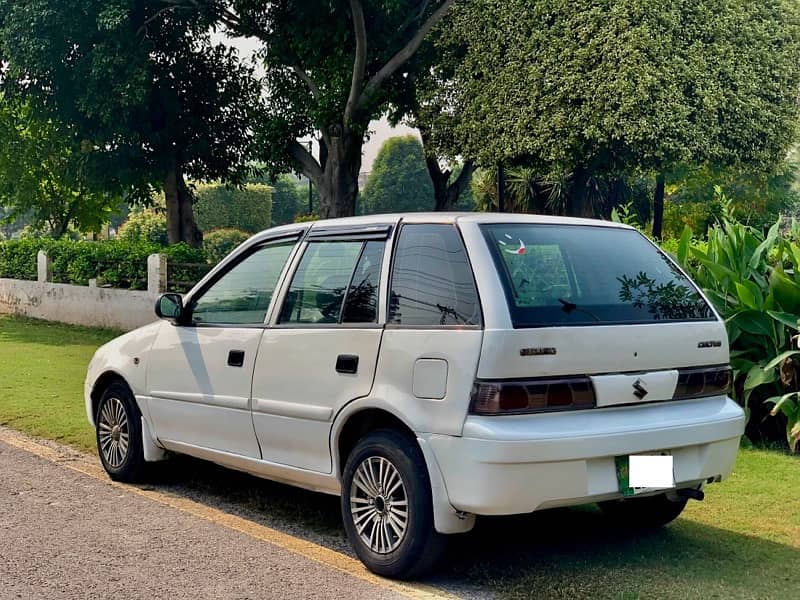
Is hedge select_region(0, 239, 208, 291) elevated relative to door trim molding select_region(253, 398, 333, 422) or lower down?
elevated

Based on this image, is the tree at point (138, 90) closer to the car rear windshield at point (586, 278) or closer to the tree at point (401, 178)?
the car rear windshield at point (586, 278)

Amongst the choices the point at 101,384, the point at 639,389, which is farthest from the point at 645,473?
the point at 101,384

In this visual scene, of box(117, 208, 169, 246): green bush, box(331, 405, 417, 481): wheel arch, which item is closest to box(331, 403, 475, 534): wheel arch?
box(331, 405, 417, 481): wheel arch

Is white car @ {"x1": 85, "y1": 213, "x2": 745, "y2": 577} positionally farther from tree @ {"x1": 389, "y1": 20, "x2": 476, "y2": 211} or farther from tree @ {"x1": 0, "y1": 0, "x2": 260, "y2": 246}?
tree @ {"x1": 389, "y1": 20, "x2": 476, "y2": 211}

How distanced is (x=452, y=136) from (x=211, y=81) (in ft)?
21.9

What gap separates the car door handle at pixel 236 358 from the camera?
6090 millimetres

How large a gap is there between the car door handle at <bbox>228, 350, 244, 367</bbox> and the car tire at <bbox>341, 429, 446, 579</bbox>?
1140 millimetres

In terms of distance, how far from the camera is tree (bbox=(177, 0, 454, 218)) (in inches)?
920

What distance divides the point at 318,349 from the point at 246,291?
101cm

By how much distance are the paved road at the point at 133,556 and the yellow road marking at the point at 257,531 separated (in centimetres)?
7

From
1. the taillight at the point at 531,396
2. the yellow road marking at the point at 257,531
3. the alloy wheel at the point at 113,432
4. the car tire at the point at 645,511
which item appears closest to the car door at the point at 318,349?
the yellow road marking at the point at 257,531

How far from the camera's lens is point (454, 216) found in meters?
5.31

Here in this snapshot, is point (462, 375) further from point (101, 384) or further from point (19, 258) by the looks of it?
point (19, 258)

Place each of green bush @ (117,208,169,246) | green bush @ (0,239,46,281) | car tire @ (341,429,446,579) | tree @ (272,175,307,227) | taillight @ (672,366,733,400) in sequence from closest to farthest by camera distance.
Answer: car tire @ (341,429,446,579) → taillight @ (672,366,733,400) → green bush @ (0,239,46,281) → green bush @ (117,208,169,246) → tree @ (272,175,307,227)
